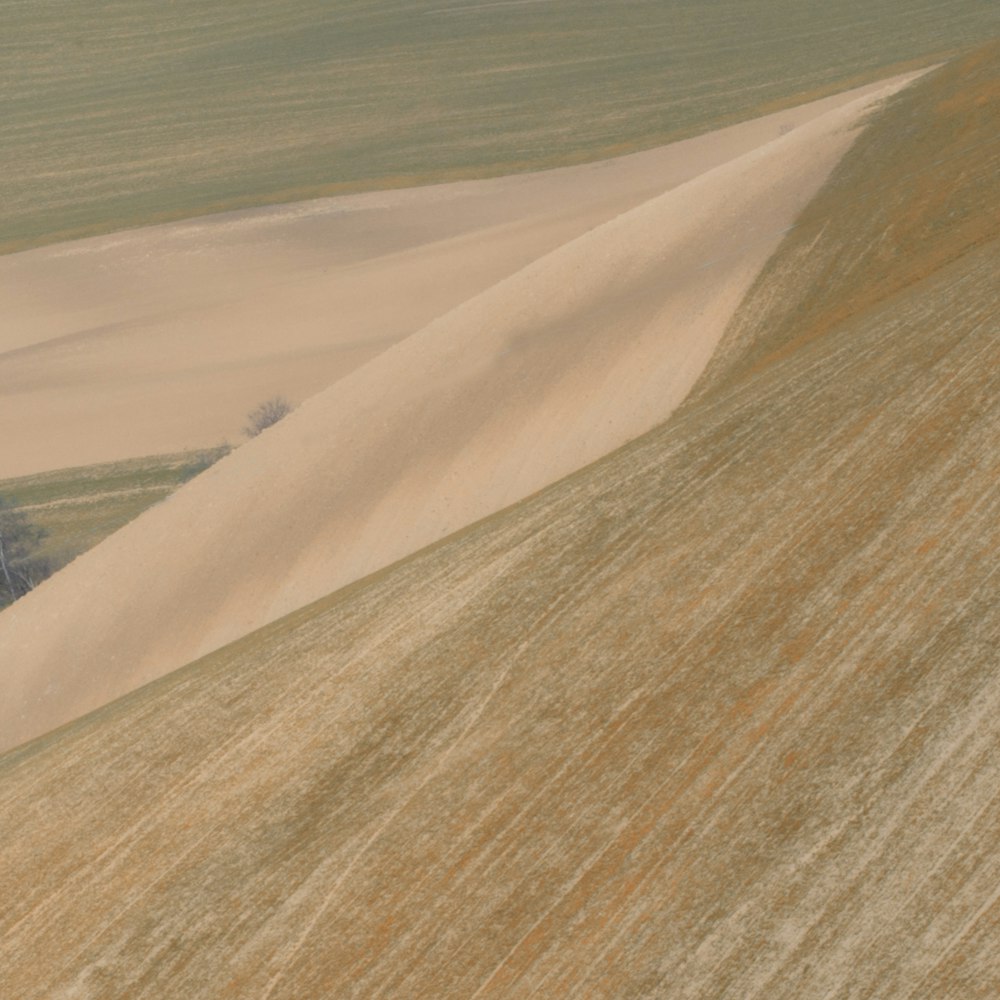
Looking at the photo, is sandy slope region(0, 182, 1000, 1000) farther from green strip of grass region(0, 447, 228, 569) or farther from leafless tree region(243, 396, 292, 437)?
leafless tree region(243, 396, 292, 437)

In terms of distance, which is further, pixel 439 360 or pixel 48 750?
pixel 439 360

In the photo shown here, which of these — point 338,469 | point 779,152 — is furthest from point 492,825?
point 779,152

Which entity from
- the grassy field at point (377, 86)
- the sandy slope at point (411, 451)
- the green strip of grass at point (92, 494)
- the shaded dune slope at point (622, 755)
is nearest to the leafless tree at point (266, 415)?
the green strip of grass at point (92, 494)

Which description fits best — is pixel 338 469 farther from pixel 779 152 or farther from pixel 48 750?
pixel 779 152

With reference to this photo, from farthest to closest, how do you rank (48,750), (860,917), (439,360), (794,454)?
(439,360), (48,750), (794,454), (860,917)

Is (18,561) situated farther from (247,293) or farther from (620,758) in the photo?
(620,758)

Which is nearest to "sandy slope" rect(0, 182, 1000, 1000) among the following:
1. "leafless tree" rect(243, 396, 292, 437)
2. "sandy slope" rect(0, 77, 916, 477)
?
"leafless tree" rect(243, 396, 292, 437)

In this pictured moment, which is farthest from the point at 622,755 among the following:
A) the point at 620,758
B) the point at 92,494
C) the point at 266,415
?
the point at 92,494
